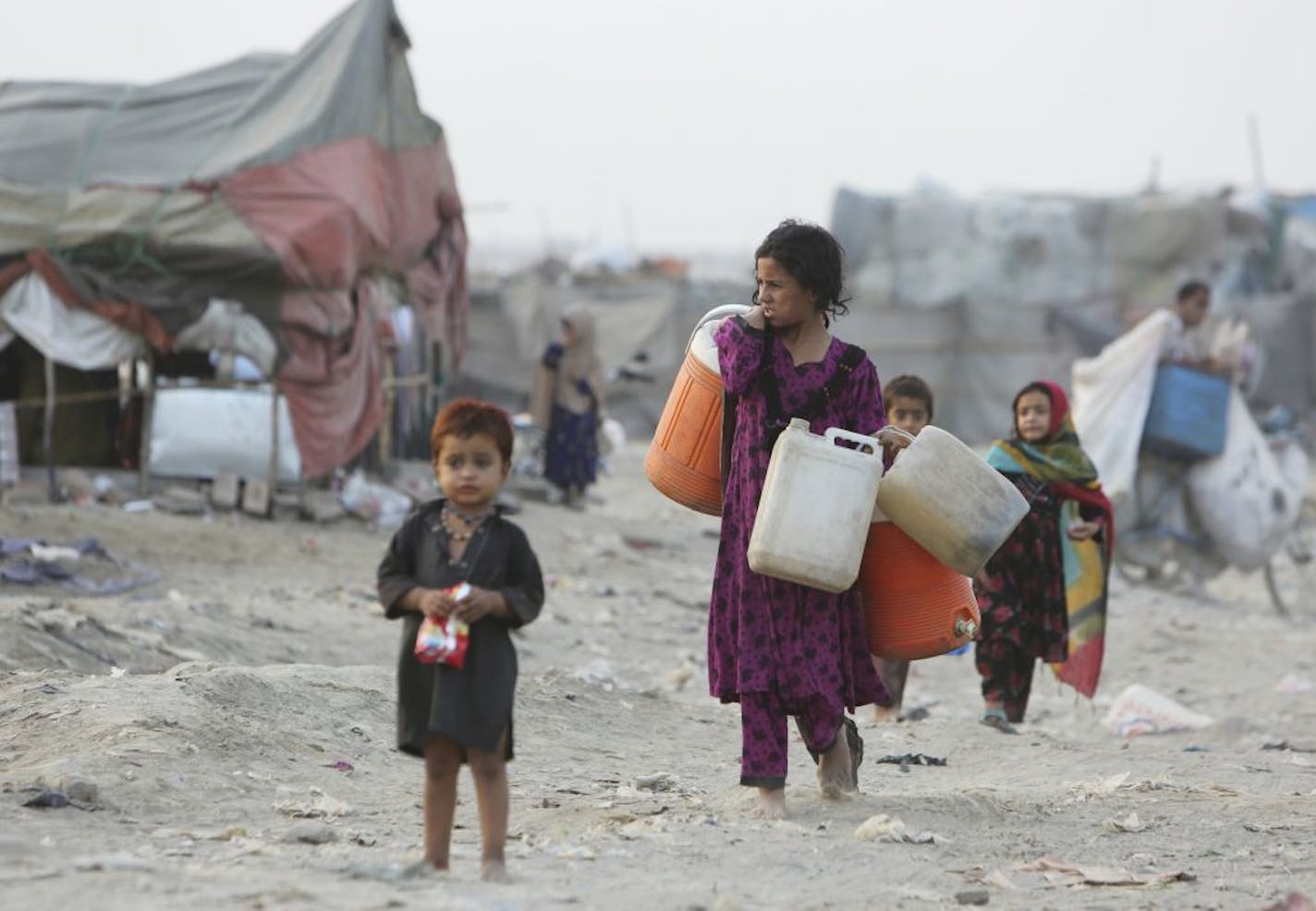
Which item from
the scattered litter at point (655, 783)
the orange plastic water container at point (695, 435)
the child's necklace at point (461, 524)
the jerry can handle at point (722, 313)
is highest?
the jerry can handle at point (722, 313)

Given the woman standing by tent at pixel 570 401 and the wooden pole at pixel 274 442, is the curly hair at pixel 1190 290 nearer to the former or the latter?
the woman standing by tent at pixel 570 401

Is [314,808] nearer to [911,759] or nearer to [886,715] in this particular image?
[911,759]

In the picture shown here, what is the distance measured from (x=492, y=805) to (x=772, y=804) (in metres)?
1.14

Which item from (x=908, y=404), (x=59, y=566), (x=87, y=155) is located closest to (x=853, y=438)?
(x=908, y=404)

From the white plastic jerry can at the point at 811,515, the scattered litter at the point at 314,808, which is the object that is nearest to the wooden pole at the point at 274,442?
the scattered litter at the point at 314,808

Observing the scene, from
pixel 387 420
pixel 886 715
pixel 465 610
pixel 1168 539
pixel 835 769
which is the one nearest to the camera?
pixel 465 610

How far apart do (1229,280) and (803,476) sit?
978 inches

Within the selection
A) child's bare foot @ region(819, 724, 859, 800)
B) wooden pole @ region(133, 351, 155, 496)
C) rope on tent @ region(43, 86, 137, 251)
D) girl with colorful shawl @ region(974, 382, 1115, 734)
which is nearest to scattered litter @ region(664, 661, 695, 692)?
girl with colorful shawl @ region(974, 382, 1115, 734)

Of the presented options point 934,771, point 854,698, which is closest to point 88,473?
point 934,771

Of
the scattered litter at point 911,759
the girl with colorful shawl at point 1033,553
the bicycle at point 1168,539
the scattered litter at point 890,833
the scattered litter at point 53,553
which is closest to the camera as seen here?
the scattered litter at point 890,833

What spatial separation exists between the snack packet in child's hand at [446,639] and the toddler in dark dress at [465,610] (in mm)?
10

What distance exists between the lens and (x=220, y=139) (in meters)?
14.2

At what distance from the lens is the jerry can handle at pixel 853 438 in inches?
182

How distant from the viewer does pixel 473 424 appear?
3.86m
